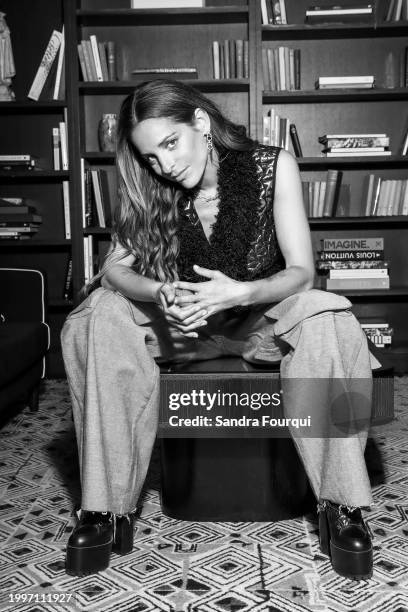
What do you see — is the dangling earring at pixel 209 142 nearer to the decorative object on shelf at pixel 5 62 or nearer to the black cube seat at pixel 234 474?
the black cube seat at pixel 234 474

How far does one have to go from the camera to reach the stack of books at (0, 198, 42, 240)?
348 centimetres

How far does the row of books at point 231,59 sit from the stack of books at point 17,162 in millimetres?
1032

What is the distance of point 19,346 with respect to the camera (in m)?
2.34

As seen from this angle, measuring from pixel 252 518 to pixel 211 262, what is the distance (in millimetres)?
630

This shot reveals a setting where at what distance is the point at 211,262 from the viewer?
172 centimetres

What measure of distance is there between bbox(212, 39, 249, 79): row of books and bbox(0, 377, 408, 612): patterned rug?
88.4 inches

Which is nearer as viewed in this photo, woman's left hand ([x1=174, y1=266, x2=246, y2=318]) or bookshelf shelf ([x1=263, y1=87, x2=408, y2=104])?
woman's left hand ([x1=174, y1=266, x2=246, y2=318])

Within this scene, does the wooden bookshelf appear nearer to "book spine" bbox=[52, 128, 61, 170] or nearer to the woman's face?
"book spine" bbox=[52, 128, 61, 170]

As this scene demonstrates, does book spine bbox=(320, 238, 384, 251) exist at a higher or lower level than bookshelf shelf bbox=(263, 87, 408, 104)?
lower

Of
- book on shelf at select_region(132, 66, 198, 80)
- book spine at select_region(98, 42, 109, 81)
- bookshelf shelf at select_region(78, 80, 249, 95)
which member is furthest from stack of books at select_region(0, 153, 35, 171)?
book on shelf at select_region(132, 66, 198, 80)

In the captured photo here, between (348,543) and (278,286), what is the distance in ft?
1.75

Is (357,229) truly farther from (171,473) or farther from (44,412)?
(171,473)

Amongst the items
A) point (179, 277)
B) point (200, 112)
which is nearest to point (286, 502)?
point (179, 277)

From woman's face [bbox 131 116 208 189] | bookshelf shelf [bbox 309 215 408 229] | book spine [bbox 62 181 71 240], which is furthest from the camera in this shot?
book spine [bbox 62 181 71 240]
